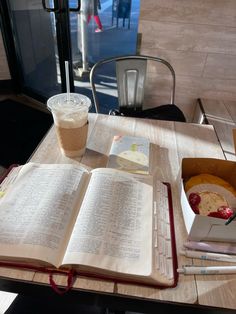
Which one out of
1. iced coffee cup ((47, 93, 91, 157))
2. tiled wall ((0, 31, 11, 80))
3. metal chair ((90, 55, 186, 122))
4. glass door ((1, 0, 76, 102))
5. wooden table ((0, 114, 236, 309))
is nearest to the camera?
wooden table ((0, 114, 236, 309))

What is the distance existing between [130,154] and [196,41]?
1233 millimetres

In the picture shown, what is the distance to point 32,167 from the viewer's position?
0.72 m

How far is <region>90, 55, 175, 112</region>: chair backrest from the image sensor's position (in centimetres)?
154

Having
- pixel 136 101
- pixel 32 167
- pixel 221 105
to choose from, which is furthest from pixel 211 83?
pixel 32 167

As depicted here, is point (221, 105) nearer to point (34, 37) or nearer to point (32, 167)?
point (32, 167)

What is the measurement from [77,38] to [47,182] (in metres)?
2.68

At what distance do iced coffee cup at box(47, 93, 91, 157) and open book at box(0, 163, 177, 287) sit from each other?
0.12m

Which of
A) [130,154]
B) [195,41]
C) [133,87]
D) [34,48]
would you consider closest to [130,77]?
[133,87]

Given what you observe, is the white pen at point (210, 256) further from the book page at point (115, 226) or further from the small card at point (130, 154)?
the small card at point (130, 154)

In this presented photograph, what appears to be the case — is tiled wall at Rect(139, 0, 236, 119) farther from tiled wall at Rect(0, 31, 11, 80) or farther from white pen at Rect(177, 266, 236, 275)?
tiled wall at Rect(0, 31, 11, 80)

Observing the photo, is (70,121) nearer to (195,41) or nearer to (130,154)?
(130,154)

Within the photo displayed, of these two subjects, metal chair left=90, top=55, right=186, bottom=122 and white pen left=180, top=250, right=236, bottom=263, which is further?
metal chair left=90, top=55, right=186, bottom=122

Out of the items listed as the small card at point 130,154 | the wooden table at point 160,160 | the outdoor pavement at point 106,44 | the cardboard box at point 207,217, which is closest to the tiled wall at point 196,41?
the outdoor pavement at point 106,44

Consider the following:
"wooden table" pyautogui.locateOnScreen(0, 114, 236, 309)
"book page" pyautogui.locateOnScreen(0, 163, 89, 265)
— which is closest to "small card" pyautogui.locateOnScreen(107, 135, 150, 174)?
"wooden table" pyautogui.locateOnScreen(0, 114, 236, 309)
